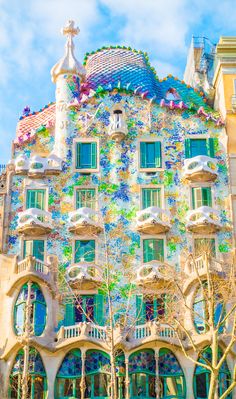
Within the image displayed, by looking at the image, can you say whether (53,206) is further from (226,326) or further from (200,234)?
(226,326)

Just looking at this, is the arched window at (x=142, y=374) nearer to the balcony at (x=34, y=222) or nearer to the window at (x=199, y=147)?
the balcony at (x=34, y=222)

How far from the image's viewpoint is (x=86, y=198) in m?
35.7

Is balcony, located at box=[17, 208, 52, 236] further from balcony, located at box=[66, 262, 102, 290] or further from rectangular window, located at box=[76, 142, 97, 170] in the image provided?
rectangular window, located at box=[76, 142, 97, 170]

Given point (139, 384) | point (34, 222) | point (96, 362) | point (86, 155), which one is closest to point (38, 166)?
point (86, 155)

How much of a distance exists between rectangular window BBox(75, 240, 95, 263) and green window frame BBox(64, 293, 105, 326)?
1818 mm

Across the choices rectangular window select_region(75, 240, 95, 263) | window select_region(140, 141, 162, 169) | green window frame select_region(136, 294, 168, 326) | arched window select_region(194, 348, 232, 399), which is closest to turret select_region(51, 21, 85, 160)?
window select_region(140, 141, 162, 169)

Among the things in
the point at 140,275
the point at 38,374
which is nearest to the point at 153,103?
the point at 140,275

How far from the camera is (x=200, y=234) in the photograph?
114ft

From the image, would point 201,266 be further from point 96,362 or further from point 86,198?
point 86,198

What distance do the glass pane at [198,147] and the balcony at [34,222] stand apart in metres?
8.15

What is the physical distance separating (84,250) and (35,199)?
145 inches

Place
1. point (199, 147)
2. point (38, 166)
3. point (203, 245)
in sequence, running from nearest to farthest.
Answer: point (203, 245), point (38, 166), point (199, 147)

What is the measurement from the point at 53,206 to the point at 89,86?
7.57 m

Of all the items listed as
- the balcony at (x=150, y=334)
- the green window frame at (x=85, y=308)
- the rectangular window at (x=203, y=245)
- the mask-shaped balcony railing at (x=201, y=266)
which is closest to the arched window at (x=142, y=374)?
the balcony at (x=150, y=334)
